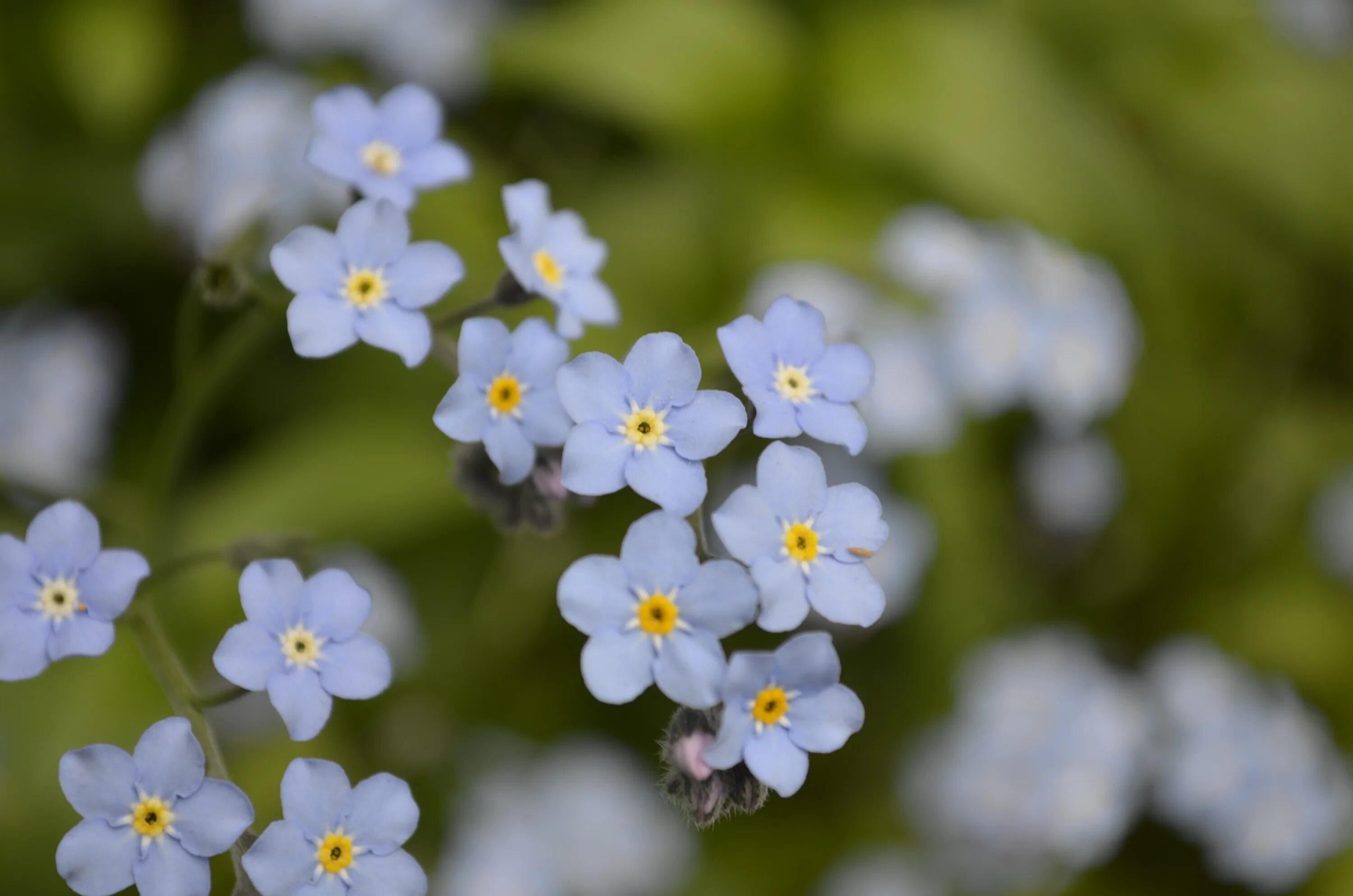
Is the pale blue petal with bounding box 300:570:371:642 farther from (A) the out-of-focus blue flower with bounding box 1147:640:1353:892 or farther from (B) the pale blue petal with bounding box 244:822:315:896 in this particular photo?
(A) the out-of-focus blue flower with bounding box 1147:640:1353:892

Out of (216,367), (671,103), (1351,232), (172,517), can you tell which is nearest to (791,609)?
(216,367)

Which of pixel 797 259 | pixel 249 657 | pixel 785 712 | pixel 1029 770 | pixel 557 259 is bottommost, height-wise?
pixel 1029 770

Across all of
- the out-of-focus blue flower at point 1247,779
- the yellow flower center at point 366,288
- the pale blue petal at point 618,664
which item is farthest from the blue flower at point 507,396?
the out-of-focus blue flower at point 1247,779

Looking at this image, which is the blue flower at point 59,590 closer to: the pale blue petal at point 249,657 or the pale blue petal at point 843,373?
the pale blue petal at point 249,657

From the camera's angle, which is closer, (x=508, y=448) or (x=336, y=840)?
(x=336, y=840)

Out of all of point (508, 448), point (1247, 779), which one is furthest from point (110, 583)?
point (1247, 779)

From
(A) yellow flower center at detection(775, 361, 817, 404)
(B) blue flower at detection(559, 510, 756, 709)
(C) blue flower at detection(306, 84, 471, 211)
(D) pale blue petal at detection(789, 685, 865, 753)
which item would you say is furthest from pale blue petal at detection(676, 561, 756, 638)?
(C) blue flower at detection(306, 84, 471, 211)

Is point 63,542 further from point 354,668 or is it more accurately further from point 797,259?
point 797,259

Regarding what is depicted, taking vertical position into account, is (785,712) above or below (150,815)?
above
